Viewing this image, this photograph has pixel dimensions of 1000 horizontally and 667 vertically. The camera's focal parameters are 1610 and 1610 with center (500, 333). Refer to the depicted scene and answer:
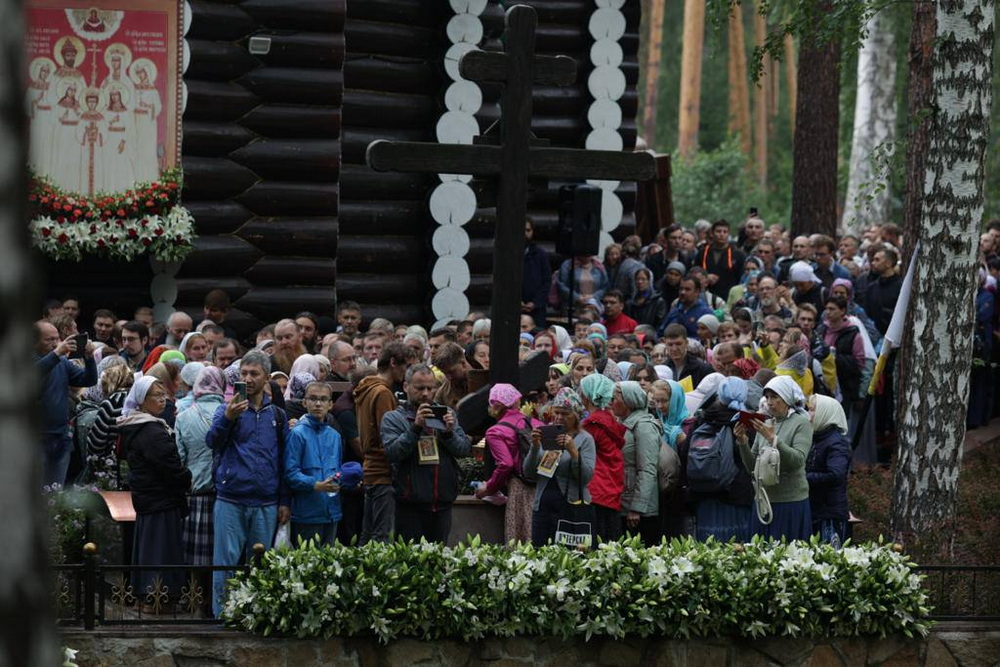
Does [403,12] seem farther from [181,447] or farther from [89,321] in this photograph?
[181,447]

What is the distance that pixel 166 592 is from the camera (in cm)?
877

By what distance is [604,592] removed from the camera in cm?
880

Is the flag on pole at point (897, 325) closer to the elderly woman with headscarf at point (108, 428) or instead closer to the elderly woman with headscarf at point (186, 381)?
the elderly woman with headscarf at point (186, 381)

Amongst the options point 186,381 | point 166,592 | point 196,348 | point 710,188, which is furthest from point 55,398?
point 710,188

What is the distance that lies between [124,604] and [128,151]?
725cm

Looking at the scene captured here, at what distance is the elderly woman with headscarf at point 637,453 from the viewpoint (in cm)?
988

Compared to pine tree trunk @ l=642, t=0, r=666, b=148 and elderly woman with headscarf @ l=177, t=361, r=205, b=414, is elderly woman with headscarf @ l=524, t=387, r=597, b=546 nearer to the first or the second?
elderly woman with headscarf @ l=177, t=361, r=205, b=414

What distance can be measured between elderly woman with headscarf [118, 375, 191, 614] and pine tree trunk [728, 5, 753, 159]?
3466 centimetres

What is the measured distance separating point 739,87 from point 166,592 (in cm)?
3794

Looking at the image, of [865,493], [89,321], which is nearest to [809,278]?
[865,493]

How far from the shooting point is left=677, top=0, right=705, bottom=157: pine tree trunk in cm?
3630

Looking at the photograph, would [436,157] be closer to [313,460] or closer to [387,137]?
[313,460]

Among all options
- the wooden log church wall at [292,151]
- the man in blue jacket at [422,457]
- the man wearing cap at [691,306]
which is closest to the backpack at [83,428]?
the man in blue jacket at [422,457]

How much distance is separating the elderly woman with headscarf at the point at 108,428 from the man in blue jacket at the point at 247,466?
2.74ft
